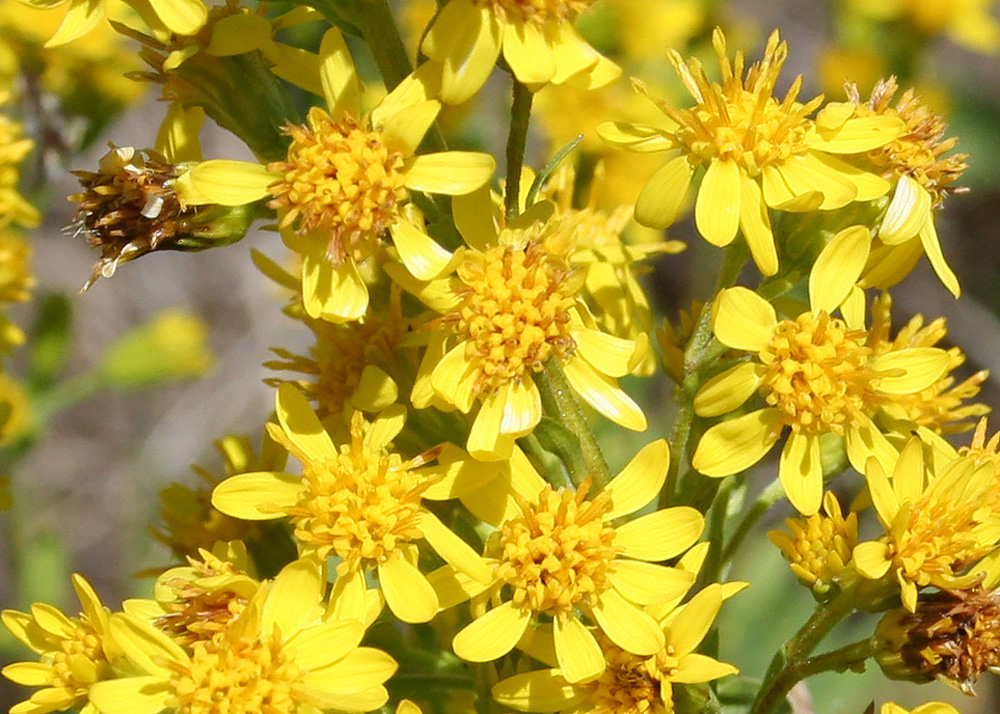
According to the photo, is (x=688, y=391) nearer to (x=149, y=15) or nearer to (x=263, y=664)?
(x=263, y=664)

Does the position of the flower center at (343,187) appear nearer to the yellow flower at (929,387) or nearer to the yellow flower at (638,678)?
the yellow flower at (638,678)

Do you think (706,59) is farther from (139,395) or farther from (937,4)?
(139,395)

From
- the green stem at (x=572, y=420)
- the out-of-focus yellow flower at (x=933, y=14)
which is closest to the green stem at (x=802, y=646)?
the green stem at (x=572, y=420)

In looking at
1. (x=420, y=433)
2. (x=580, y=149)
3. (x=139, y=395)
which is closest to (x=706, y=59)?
(x=580, y=149)

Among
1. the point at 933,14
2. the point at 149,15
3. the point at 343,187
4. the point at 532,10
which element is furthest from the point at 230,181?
the point at 933,14

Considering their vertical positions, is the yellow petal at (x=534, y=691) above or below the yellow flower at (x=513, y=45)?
below

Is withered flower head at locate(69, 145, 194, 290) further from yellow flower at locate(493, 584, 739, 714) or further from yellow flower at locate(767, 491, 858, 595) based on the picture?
yellow flower at locate(767, 491, 858, 595)
